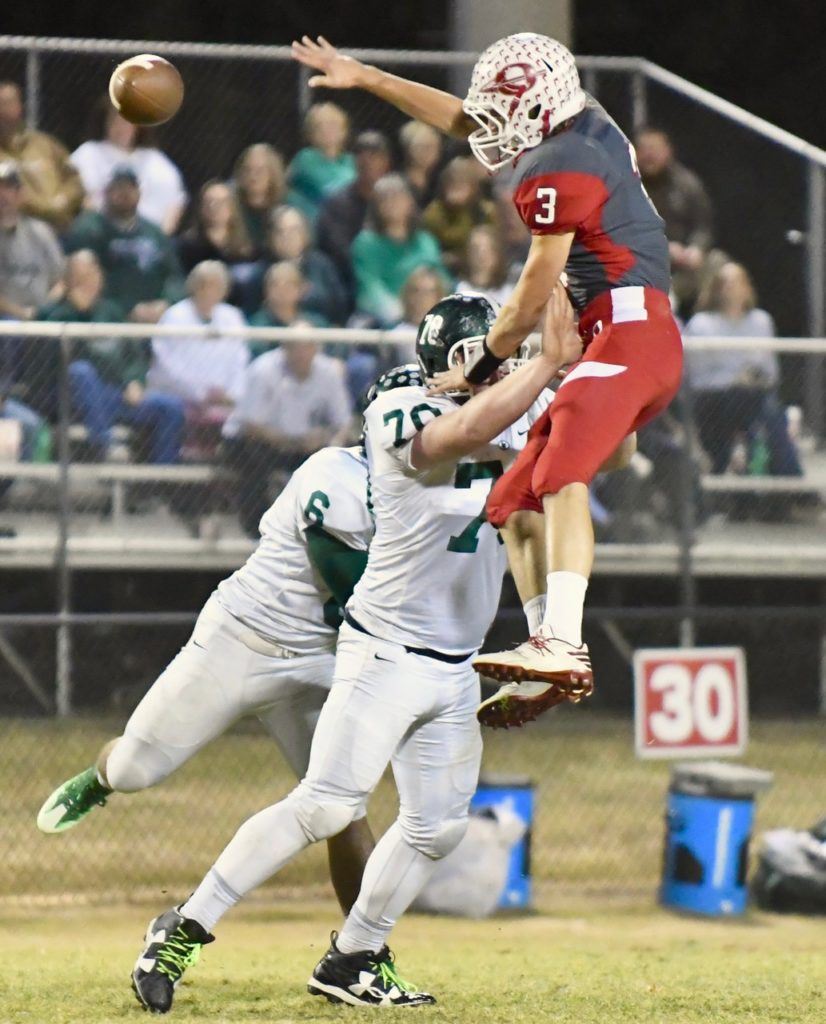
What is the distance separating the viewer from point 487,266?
35.9ft

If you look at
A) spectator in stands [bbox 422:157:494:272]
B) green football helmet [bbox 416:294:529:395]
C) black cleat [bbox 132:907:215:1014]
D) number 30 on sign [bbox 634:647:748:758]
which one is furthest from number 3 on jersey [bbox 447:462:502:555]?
spectator in stands [bbox 422:157:494:272]

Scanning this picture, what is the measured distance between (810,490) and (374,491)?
4910 mm

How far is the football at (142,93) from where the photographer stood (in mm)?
6855

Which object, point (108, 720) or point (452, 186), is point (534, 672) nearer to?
point (108, 720)

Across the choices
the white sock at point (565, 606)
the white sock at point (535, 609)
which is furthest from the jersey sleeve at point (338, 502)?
the white sock at point (565, 606)

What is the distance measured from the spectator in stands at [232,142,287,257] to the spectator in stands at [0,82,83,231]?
2.80 ft

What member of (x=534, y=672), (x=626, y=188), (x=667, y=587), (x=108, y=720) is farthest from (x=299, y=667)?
(x=667, y=587)

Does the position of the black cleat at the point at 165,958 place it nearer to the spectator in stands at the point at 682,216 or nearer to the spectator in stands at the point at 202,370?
the spectator in stands at the point at 202,370

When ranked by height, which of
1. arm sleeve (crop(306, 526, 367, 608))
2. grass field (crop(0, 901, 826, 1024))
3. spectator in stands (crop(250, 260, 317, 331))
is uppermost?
spectator in stands (crop(250, 260, 317, 331))

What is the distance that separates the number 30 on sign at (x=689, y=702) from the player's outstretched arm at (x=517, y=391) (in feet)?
11.2

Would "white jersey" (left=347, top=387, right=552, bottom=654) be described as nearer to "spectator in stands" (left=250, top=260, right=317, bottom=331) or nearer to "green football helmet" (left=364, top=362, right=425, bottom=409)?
"green football helmet" (left=364, top=362, right=425, bottom=409)

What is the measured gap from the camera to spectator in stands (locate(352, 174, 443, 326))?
10.9m

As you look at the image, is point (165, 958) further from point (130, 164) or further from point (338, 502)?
point (130, 164)

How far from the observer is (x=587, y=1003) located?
20.8 ft
